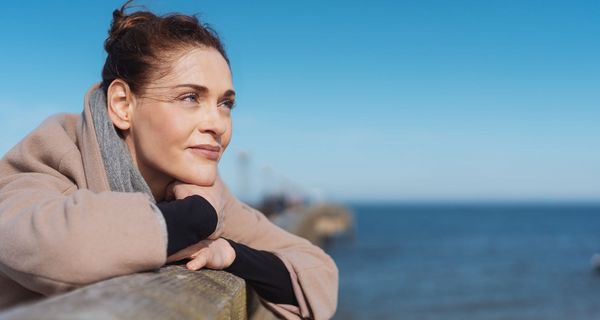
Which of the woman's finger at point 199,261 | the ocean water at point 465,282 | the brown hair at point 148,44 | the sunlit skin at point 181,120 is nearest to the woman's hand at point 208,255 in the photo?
the woman's finger at point 199,261

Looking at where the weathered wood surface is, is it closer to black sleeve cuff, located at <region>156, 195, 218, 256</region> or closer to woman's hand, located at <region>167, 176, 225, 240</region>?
black sleeve cuff, located at <region>156, 195, 218, 256</region>

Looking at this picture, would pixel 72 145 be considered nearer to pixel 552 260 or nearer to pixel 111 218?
pixel 111 218

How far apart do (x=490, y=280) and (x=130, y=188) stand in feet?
101

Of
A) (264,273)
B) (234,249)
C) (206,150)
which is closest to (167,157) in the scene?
(206,150)

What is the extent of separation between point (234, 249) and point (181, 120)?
1.70 feet

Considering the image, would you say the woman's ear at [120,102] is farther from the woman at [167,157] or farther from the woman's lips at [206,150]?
the woman's lips at [206,150]

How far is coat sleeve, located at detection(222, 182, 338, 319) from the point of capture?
242 cm

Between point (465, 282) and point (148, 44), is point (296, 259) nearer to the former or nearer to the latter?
point (148, 44)

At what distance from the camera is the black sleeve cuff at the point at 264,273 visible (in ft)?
7.41

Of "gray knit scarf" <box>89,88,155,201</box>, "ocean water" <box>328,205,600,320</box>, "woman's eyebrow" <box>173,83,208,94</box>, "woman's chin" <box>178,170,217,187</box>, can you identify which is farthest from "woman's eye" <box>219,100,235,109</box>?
"ocean water" <box>328,205,600,320</box>

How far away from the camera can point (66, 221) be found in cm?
159

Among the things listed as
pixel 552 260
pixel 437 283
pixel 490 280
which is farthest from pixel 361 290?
pixel 552 260

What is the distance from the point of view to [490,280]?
101 feet

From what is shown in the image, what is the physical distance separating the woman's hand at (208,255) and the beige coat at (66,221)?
29 cm
